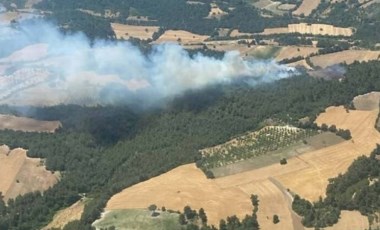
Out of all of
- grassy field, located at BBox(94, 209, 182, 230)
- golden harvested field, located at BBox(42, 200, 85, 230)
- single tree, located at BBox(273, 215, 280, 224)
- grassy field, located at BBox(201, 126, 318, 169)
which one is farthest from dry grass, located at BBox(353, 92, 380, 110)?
golden harvested field, located at BBox(42, 200, 85, 230)

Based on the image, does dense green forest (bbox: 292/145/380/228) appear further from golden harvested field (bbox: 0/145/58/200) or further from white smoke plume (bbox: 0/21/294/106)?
white smoke plume (bbox: 0/21/294/106)

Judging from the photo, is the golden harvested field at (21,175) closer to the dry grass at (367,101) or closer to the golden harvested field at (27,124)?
the golden harvested field at (27,124)

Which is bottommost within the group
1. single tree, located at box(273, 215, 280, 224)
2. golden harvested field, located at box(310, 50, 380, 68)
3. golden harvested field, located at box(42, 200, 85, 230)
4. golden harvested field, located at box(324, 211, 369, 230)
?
golden harvested field, located at box(42, 200, 85, 230)

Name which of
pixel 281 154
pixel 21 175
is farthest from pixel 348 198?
pixel 21 175

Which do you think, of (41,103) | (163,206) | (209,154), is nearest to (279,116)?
(209,154)

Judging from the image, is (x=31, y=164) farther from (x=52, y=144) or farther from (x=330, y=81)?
(x=330, y=81)

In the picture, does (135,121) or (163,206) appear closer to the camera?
(163,206)
